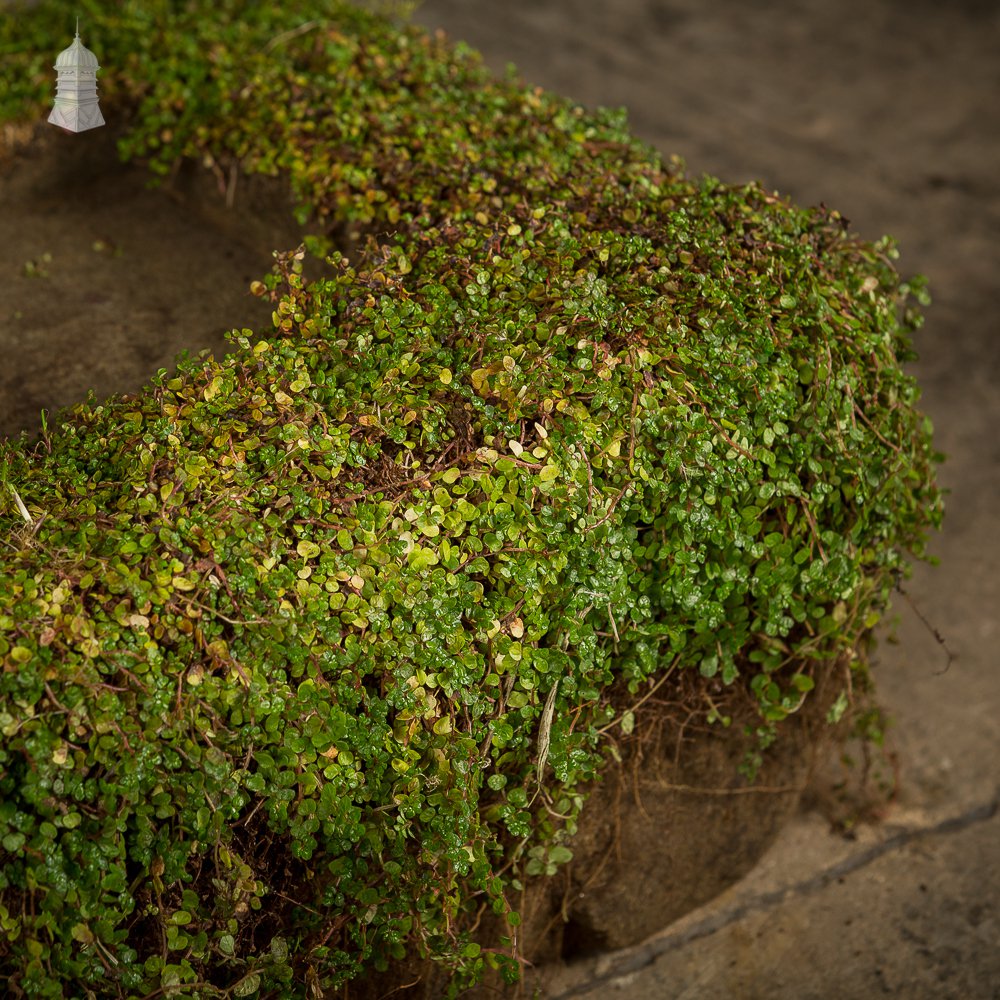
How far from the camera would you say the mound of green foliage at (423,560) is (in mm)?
2014

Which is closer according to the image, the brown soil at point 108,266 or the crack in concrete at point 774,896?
the brown soil at point 108,266

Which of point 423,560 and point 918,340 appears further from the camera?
point 918,340

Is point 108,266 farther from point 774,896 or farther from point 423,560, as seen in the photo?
point 774,896

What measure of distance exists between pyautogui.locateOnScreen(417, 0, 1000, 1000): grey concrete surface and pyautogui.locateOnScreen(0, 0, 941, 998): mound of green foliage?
53 cm

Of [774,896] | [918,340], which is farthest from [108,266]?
[918,340]

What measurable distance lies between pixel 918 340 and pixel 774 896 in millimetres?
3049

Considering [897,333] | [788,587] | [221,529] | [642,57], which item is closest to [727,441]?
[788,587]

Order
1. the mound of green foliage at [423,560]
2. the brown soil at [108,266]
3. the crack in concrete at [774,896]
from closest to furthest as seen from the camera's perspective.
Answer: the mound of green foliage at [423,560], the brown soil at [108,266], the crack in concrete at [774,896]

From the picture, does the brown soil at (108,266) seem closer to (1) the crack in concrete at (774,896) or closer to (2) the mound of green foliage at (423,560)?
(2) the mound of green foliage at (423,560)

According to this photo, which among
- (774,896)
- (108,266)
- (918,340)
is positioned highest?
(108,266)

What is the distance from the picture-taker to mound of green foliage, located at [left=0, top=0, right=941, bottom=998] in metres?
2.01

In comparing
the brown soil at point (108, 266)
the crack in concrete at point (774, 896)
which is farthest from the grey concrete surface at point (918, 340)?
the brown soil at point (108, 266)

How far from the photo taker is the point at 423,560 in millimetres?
2203

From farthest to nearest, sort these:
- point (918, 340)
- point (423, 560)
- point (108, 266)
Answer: point (918, 340)
point (108, 266)
point (423, 560)
